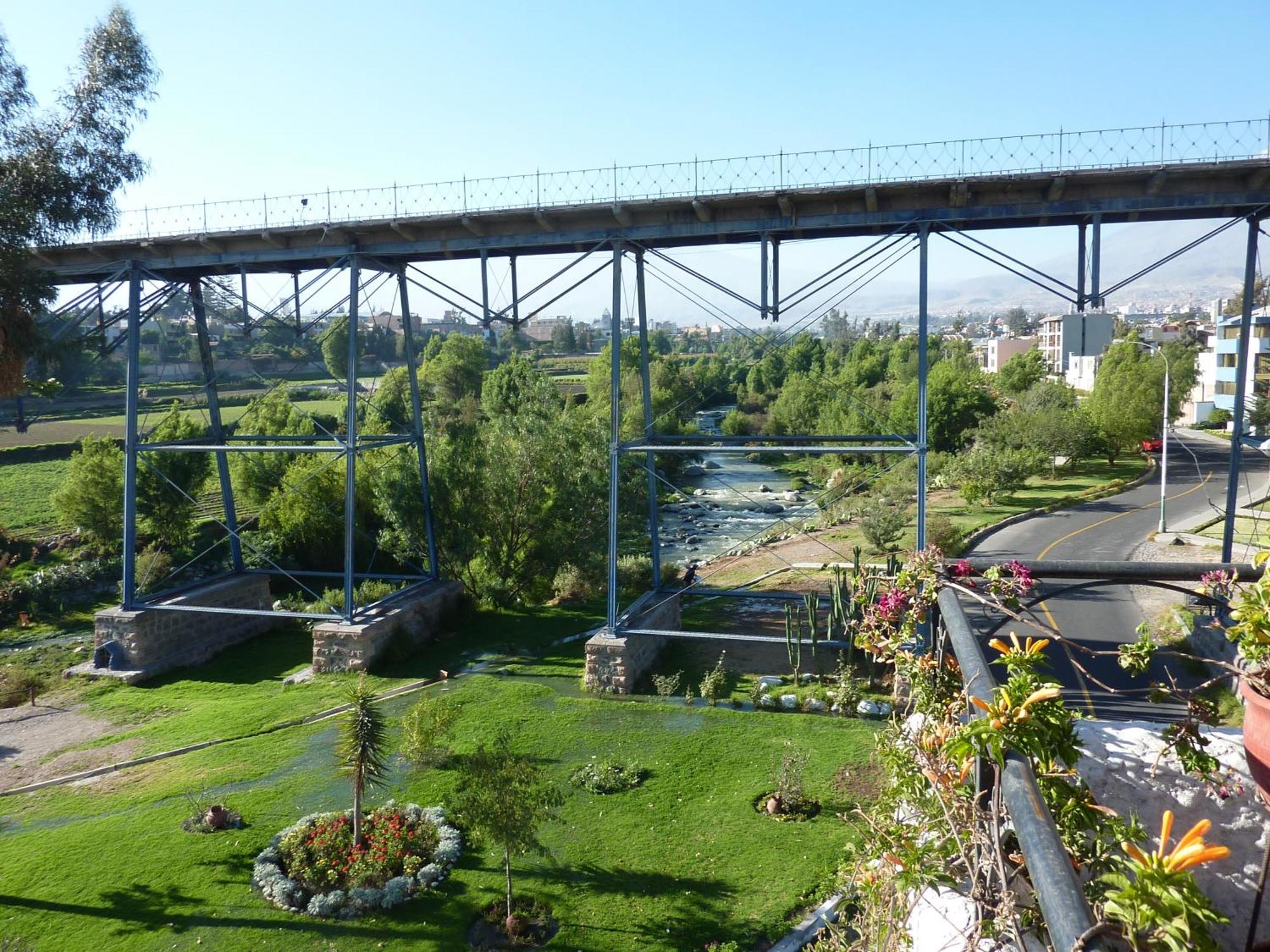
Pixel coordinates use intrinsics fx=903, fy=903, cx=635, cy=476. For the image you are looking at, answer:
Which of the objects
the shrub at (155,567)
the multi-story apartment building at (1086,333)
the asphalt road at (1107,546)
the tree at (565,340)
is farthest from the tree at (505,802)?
the tree at (565,340)

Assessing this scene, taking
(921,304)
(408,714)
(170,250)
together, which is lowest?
(408,714)

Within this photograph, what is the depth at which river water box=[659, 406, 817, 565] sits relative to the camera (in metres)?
27.8

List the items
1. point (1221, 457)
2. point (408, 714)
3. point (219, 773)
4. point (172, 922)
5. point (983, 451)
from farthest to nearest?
point (1221, 457) < point (983, 451) < point (219, 773) < point (408, 714) < point (172, 922)

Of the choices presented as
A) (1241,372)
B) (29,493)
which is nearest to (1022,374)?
(1241,372)

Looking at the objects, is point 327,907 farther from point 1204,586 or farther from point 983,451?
point 983,451

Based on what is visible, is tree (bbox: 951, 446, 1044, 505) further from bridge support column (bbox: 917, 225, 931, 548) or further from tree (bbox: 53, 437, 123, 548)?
tree (bbox: 53, 437, 123, 548)

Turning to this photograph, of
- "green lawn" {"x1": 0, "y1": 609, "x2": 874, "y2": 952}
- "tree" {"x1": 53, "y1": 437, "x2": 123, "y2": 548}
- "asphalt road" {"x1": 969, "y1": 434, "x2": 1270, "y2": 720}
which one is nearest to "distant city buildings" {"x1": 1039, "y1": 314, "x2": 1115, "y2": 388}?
"asphalt road" {"x1": 969, "y1": 434, "x2": 1270, "y2": 720}

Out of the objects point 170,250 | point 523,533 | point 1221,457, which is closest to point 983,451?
point 1221,457

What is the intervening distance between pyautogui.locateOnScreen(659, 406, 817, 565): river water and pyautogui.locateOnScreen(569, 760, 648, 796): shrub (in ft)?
35.7

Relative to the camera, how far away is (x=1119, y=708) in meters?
11.8

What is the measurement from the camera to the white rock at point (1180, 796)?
285 centimetres

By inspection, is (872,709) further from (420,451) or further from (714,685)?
(420,451)

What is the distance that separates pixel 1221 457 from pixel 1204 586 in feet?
139

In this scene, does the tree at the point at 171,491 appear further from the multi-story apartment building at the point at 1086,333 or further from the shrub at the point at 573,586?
the multi-story apartment building at the point at 1086,333
